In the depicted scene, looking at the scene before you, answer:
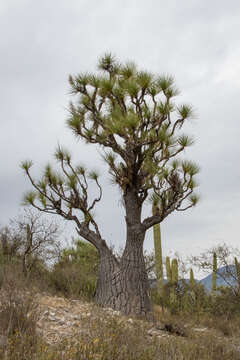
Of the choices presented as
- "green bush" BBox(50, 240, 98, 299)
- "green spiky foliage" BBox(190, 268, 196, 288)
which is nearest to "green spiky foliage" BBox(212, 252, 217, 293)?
"green spiky foliage" BBox(190, 268, 196, 288)

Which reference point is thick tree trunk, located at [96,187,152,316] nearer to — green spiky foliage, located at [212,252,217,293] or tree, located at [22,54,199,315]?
tree, located at [22,54,199,315]

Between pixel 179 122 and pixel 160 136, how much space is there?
2.89ft

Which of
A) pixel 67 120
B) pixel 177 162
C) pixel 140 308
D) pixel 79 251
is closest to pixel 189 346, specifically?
pixel 140 308

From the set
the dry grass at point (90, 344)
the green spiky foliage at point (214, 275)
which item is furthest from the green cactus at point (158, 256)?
the dry grass at point (90, 344)

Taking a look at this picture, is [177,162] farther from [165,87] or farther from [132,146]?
Answer: [165,87]

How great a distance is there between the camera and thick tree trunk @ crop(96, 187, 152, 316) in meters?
8.39

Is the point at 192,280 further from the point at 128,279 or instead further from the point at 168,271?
the point at 128,279

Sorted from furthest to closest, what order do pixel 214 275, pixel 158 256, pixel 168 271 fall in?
pixel 214 275
pixel 168 271
pixel 158 256

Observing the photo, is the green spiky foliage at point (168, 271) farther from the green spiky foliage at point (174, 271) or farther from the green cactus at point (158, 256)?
the green cactus at point (158, 256)

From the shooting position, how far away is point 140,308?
835 centimetres

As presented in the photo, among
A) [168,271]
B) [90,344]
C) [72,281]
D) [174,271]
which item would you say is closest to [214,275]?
[174,271]

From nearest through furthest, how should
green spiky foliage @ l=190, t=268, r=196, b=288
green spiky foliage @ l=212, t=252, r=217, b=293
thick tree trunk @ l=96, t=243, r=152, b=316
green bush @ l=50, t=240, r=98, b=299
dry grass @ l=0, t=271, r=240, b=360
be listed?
dry grass @ l=0, t=271, r=240, b=360 → thick tree trunk @ l=96, t=243, r=152, b=316 → green bush @ l=50, t=240, r=98, b=299 → green spiky foliage @ l=190, t=268, r=196, b=288 → green spiky foliage @ l=212, t=252, r=217, b=293

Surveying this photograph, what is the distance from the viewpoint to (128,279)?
28.2ft

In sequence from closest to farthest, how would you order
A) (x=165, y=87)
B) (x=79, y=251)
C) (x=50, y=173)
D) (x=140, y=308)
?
(x=140, y=308) < (x=165, y=87) < (x=50, y=173) < (x=79, y=251)
